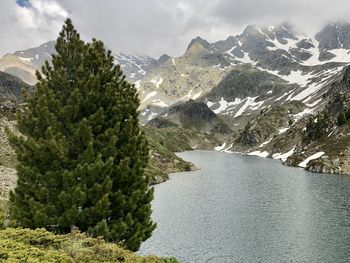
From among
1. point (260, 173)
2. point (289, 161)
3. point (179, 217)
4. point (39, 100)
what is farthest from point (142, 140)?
point (289, 161)

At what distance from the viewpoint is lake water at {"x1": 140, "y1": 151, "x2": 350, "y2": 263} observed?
54.5m

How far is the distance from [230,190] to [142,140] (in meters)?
75.3

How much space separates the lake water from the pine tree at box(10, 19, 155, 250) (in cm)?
2072

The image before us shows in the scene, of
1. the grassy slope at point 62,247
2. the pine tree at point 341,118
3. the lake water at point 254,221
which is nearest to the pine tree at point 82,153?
the grassy slope at point 62,247

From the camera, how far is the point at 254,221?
237 ft

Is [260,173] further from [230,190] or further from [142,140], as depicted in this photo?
[142,140]

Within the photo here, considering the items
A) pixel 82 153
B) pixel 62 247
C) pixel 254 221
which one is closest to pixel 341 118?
pixel 254 221

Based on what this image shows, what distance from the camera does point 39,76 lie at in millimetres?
38375

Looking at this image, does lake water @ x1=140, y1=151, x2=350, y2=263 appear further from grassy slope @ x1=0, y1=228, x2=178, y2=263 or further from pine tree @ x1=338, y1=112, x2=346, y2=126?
pine tree @ x1=338, y1=112, x2=346, y2=126

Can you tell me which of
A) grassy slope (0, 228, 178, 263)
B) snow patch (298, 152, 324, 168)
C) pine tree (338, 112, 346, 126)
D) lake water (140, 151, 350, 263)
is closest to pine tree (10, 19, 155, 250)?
grassy slope (0, 228, 178, 263)

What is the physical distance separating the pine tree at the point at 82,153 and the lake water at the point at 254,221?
68.0 ft

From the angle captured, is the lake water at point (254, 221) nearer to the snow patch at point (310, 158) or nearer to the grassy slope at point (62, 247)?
the grassy slope at point (62, 247)

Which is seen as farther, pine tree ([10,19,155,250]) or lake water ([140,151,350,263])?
lake water ([140,151,350,263])

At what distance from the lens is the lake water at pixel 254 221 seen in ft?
179
